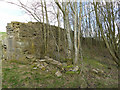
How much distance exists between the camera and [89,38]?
16547 millimetres

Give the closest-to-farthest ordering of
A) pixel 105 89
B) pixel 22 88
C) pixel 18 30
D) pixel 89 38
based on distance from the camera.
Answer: pixel 22 88, pixel 105 89, pixel 18 30, pixel 89 38

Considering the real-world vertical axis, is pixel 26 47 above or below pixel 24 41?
below

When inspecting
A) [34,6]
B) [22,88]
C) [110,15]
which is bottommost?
[22,88]

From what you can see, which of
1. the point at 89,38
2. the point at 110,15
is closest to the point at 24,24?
the point at 110,15

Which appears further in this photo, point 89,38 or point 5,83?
point 89,38

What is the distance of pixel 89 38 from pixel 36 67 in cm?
1326

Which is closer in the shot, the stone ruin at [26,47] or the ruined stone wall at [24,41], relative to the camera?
the stone ruin at [26,47]

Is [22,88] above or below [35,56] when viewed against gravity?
below

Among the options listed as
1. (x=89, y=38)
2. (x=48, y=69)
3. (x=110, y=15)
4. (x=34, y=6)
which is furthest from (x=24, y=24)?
(x=89, y=38)

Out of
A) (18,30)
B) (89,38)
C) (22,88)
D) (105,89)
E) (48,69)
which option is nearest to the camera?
(22,88)

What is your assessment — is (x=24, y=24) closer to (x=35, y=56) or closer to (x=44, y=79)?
(x=35, y=56)

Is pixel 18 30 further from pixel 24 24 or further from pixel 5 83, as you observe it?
pixel 5 83

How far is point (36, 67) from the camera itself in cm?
547

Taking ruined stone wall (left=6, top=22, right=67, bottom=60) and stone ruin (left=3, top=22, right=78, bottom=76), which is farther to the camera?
ruined stone wall (left=6, top=22, right=67, bottom=60)
